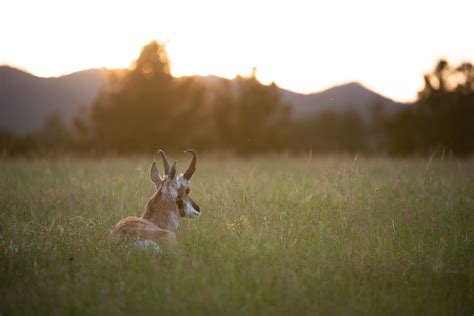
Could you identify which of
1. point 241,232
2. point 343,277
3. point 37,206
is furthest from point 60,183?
point 343,277

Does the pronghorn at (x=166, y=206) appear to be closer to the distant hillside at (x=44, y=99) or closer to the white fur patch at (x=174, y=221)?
the white fur patch at (x=174, y=221)

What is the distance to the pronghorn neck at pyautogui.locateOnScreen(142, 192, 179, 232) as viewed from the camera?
8.45m

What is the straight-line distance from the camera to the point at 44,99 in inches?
3674

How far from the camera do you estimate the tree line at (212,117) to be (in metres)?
36.1

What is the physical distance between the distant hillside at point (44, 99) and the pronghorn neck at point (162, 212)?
68.3 m

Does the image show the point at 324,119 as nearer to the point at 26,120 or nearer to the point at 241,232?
the point at 26,120

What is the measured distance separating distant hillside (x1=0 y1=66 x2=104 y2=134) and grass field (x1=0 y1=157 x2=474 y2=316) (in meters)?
67.3

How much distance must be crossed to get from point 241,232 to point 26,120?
81103mm

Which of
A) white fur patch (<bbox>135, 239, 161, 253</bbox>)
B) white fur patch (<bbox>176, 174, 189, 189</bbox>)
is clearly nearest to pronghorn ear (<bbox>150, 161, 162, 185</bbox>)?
white fur patch (<bbox>176, 174, 189, 189</bbox>)

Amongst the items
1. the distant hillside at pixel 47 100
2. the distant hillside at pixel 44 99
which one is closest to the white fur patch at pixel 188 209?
the distant hillside at pixel 47 100

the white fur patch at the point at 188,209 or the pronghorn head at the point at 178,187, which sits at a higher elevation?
the pronghorn head at the point at 178,187

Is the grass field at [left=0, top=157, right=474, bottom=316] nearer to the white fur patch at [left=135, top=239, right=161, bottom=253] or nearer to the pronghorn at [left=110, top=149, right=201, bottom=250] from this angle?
the white fur patch at [left=135, top=239, right=161, bottom=253]

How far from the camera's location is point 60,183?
14.1m

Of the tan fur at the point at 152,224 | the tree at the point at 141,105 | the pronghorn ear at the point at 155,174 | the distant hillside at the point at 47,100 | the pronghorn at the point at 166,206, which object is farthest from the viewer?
the distant hillside at the point at 47,100
